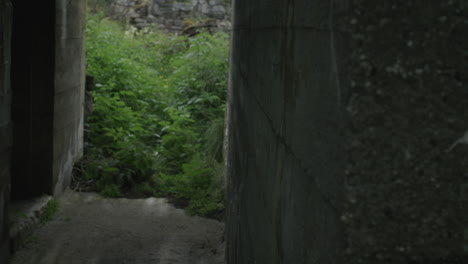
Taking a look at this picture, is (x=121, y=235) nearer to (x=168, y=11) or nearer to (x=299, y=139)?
(x=299, y=139)

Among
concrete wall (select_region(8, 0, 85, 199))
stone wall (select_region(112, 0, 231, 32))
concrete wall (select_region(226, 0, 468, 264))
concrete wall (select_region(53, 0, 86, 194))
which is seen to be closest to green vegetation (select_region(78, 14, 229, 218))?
concrete wall (select_region(53, 0, 86, 194))

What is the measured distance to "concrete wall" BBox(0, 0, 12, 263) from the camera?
143 inches

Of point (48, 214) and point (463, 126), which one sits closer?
point (463, 126)

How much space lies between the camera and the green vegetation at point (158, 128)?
6.39 metres

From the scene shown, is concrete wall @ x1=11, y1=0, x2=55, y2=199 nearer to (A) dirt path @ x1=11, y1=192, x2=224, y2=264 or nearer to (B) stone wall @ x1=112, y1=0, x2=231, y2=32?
(A) dirt path @ x1=11, y1=192, x2=224, y2=264

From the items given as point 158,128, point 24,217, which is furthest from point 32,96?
point 158,128

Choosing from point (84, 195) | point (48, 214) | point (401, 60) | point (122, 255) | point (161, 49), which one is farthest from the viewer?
point (161, 49)

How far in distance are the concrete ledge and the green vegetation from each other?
107cm

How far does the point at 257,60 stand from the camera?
1781mm

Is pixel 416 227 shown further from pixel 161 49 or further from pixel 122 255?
pixel 161 49

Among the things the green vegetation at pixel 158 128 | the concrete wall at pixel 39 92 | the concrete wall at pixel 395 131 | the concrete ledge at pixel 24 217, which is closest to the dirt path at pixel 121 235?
the concrete ledge at pixel 24 217

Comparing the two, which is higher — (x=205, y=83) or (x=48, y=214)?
(x=205, y=83)

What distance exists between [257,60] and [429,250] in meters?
1.14

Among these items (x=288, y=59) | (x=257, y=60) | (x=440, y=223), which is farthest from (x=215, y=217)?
(x=440, y=223)
